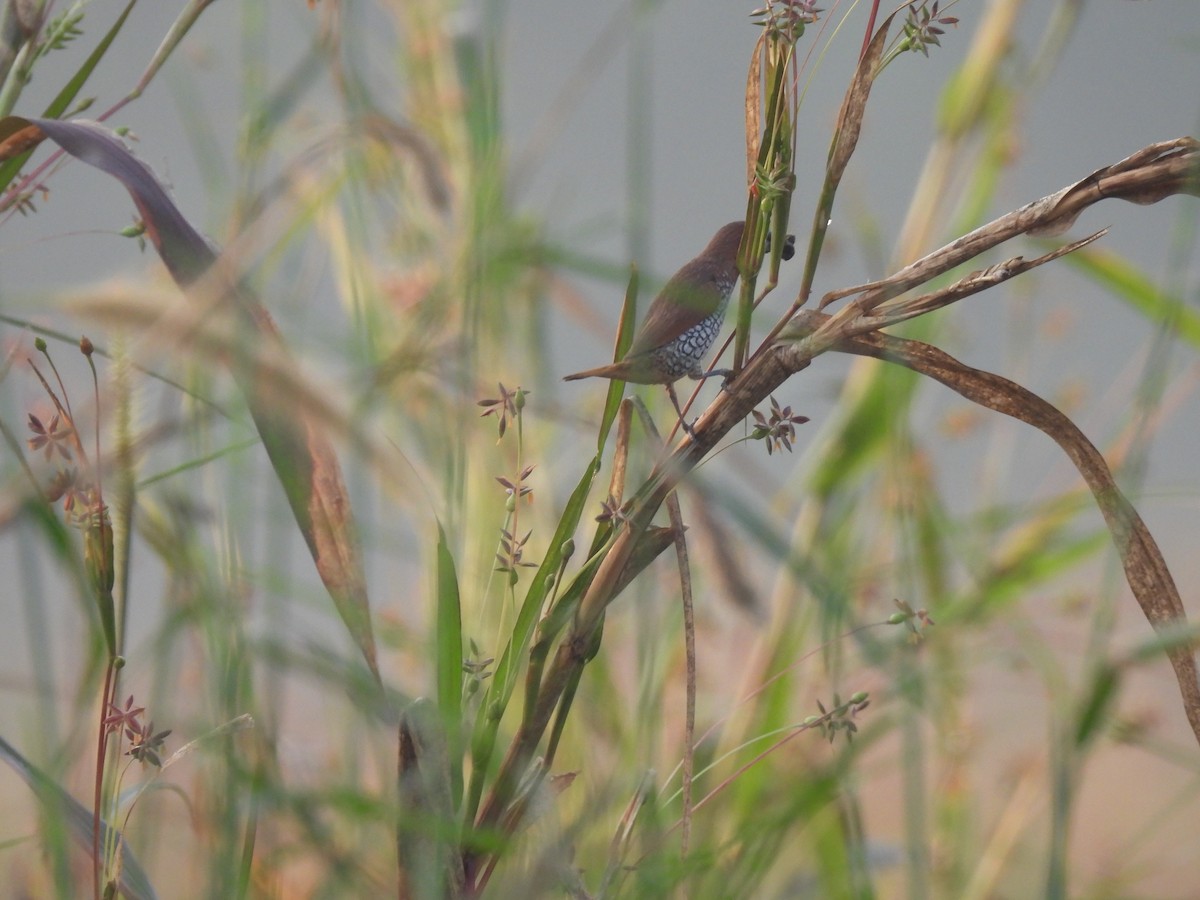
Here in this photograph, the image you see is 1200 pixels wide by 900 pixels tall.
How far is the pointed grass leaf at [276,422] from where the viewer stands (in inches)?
16.4

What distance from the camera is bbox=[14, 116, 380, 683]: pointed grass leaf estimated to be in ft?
1.37

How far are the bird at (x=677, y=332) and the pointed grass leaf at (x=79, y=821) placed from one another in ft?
0.86

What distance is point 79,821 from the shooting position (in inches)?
17.0

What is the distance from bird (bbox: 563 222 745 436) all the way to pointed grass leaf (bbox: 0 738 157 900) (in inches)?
10.3

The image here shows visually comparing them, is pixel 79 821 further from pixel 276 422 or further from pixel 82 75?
pixel 82 75

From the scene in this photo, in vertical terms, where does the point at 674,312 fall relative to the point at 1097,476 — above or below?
above

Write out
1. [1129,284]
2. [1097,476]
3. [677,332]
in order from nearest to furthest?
[1097,476], [677,332], [1129,284]

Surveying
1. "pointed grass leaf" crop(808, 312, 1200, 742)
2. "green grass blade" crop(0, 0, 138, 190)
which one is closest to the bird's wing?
"pointed grass leaf" crop(808, 312, 1200, 742)

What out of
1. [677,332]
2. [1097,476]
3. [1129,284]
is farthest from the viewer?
[1129,284]

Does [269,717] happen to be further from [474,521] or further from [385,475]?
[474,521]

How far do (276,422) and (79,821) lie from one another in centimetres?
18

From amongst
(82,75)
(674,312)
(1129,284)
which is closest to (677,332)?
(674,312)

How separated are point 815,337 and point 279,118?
32cm

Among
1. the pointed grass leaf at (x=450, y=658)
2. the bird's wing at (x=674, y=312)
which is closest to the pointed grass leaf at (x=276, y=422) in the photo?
the pointed grass leaf at (x=450, y=658)
